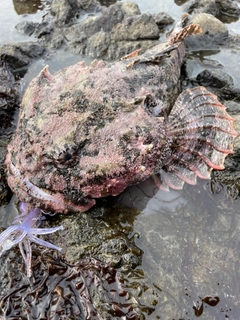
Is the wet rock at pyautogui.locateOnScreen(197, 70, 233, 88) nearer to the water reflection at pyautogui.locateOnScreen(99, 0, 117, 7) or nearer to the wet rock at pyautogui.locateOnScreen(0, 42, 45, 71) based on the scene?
the wet rock at pyautogui.locateOnScreen(0, 42, 45, 71)

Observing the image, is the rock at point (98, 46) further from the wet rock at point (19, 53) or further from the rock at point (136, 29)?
the wet rock at point (19, 53)

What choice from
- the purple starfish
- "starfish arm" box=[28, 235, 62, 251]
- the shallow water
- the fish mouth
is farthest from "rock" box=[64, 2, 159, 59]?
"starfish arm" box=[28, 235, 62, 251]

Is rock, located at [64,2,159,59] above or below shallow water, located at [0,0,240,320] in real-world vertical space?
above

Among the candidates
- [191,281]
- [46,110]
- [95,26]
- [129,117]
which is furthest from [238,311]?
[95,26]

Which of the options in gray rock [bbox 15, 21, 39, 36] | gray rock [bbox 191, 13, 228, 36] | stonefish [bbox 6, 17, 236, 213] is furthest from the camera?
gray rock [bbox 15, 21, 39, 36]

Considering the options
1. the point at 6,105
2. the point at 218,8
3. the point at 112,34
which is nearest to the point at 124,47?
the point at 112,34

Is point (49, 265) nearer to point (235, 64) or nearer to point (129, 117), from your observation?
point (129, 117)
